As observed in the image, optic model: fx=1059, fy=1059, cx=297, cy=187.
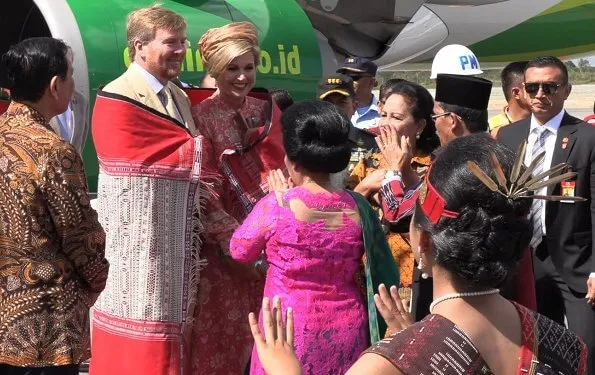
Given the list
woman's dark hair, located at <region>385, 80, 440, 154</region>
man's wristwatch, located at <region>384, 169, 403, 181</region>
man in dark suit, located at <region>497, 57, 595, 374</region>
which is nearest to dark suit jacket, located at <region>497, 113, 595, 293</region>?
man in dark suit, located at <region>497, 57, 595, 374</region>

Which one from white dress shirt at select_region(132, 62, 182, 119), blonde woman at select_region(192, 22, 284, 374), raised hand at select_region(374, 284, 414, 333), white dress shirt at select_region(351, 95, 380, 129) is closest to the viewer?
raised hand at select_region(374, 284, 414, 333)

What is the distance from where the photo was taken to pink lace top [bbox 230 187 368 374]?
334 cm

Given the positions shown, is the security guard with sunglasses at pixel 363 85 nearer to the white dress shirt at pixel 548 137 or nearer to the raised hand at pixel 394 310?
the white dress shirt at pixel 548 137

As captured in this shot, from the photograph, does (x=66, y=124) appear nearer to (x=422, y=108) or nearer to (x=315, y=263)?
(x=422, y=108)

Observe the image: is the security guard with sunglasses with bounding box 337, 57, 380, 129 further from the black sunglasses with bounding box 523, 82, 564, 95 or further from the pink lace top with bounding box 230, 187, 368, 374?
the pink lace top with bounding box 230, 187, 368, 374

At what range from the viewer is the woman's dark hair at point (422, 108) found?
430cm

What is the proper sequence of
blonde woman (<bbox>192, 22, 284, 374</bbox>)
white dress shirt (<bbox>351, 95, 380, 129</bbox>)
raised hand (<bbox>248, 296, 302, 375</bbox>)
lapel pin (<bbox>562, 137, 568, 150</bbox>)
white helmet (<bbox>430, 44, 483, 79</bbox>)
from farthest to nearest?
white dress shirt (<bbox>351, 95, 380, 129</bbox>) → white helmet (<bbox>430, 44, 483, 79</bbox>) → lapel pin (<bbox>562, 137, 568, 150</bbox>) → blonde woman (<bbox>192, 22, 284, 374</bbox>) → raised hand (<bbox>248, 296, 302, 375</bbox>)

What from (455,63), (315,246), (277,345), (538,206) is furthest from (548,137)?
(277,345)

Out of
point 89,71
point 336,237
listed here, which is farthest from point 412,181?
point 89,71

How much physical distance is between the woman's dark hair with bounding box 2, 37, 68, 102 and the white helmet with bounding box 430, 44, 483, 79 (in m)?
2.64

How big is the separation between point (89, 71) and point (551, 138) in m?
3.80

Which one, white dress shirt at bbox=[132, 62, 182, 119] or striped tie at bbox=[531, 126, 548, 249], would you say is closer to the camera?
white dress shirt at bbox=[132, 62, 182, 119]

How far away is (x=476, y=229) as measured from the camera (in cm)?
190

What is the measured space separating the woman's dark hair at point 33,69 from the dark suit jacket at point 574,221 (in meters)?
2.01
